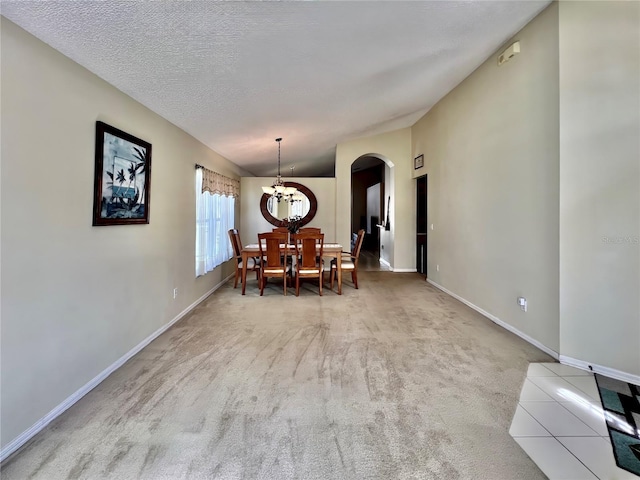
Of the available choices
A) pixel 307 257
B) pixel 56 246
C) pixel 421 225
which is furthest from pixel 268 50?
pixel 421 225

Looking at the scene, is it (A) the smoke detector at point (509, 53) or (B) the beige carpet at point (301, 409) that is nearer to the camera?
(B) the beige carpet at point (301, 409)

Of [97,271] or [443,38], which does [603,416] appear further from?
[97,271]

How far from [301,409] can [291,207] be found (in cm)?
537

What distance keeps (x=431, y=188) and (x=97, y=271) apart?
16.3ft

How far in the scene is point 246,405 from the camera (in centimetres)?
193

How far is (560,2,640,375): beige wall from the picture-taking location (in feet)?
7.18

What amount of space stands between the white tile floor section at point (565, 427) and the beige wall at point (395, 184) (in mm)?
4359

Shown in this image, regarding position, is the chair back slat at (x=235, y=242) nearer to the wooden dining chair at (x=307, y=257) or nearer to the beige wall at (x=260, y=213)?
the wooden dining chair at (x=307, y=257)

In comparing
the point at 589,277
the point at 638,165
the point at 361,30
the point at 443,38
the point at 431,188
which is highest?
the point at 443,38

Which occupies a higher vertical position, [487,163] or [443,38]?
[443,38]

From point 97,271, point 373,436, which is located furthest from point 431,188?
point 97,271

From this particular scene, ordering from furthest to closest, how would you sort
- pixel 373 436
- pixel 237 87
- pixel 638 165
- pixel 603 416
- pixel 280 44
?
1. pixel 237 87
2. pixel 280 44
3. pixel 638 165
4. pixel 603 416
5. pixel 373 436

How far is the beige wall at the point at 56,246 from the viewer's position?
1564 mm

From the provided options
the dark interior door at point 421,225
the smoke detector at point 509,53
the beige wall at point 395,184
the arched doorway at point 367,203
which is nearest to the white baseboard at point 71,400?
the beige wall at point 395,184
